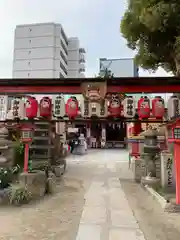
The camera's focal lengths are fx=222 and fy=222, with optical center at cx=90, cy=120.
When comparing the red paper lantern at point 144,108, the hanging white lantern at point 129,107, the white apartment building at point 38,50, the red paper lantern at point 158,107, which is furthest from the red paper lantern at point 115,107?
the white apartment building at point 38,50

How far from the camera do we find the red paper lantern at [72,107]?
7531mm

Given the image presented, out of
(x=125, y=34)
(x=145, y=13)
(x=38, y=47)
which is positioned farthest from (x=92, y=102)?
(x=38, y=47)

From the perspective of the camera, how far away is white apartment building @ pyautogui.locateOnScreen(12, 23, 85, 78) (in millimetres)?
47125

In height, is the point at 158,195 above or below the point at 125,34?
below

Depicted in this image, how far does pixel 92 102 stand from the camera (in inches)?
289

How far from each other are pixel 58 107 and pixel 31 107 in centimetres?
91

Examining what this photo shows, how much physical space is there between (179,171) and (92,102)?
3.37 meters

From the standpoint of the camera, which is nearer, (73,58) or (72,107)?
(72,107)

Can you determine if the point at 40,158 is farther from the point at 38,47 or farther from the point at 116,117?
the point at 38,47

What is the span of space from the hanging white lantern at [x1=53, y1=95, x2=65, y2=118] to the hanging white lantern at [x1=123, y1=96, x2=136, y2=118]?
211 cm

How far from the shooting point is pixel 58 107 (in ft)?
24.6

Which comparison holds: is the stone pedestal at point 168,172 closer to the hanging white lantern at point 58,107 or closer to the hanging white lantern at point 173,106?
the hanging white lantern at point 173,106

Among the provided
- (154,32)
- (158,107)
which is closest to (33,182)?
(158,107)

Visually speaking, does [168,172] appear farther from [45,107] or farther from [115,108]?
[45,107]
